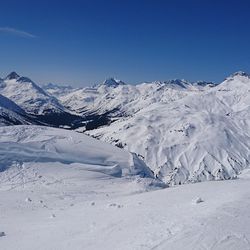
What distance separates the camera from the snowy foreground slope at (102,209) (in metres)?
18.2

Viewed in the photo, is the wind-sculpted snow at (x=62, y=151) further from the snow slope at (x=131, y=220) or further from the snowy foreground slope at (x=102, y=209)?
the snow slope at (x=131, y=220)

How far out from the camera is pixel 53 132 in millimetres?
64375

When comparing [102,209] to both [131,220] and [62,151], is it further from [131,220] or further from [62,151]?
[62,151]

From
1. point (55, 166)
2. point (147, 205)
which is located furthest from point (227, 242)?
point (55, 166)

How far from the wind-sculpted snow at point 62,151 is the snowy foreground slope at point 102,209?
23 cm

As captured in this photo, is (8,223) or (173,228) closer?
(173,228)

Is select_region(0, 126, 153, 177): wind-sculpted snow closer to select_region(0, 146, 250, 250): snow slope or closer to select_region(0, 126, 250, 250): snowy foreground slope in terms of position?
select_region(0, 126, 250, 250): snowy foreground slope

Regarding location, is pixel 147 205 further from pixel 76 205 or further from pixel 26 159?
pixel 26 159

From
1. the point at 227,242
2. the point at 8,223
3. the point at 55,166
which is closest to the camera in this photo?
the point at 227,242

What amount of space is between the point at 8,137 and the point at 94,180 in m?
17.4

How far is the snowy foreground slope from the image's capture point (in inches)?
719

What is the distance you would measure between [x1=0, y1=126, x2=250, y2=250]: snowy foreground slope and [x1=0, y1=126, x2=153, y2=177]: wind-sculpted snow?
234 mm

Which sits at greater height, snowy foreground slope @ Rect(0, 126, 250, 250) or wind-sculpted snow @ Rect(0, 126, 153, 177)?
wind-sculpted snow @ Rect(0, 126, 153, 177)

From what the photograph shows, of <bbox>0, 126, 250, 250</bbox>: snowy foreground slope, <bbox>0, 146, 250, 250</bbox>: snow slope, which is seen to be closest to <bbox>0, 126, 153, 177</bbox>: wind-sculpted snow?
<bbox>0, 126, 250, 250</bbox>: snowy foreground slope
